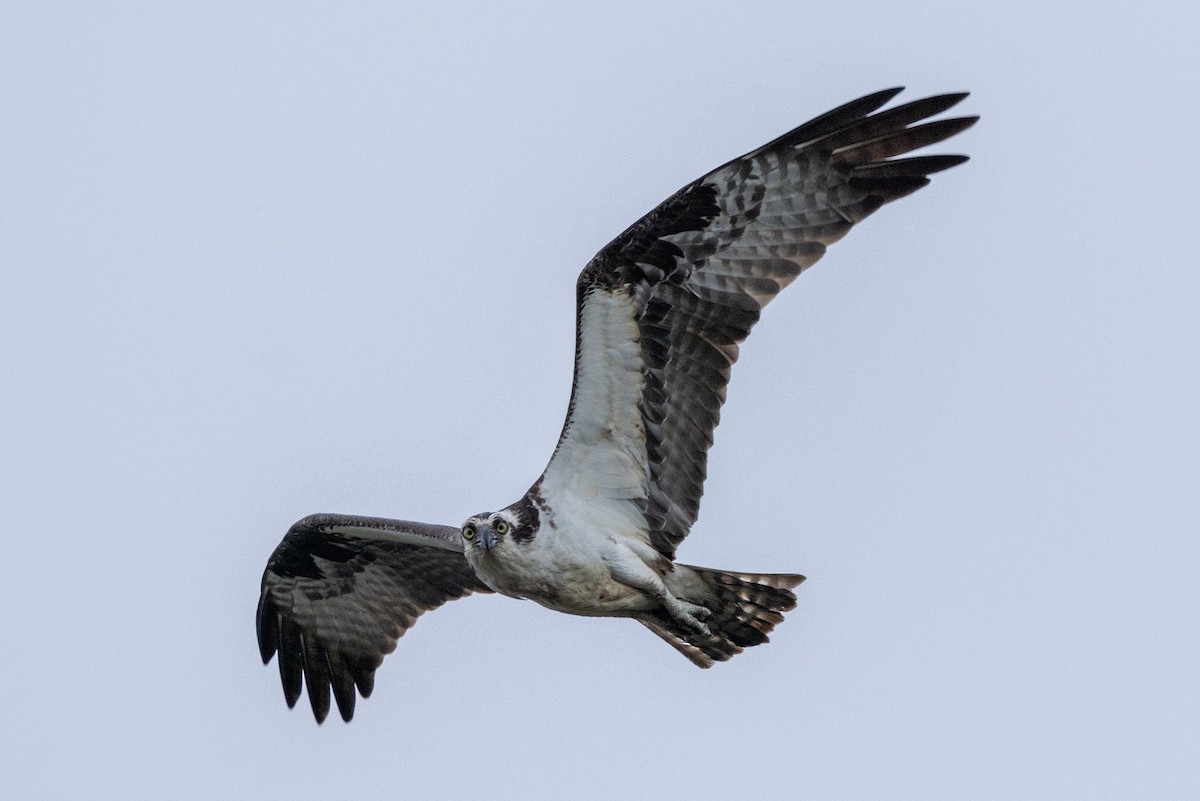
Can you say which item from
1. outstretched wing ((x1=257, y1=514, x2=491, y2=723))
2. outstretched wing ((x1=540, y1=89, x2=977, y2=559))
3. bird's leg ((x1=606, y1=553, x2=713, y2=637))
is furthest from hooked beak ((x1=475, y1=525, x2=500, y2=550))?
outstretched wing ((x1=257, y1=514, x2=491, y2=723))

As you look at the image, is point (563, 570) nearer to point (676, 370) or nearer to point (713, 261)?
point (676, 370)

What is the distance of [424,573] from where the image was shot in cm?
1329

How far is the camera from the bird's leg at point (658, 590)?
35.8ft

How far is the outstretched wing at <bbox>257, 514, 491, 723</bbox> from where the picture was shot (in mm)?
13203

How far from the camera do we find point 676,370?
1075 centimetres

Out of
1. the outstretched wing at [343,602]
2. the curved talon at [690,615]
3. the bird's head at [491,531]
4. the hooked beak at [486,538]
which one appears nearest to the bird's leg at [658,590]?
the curved talon at [690,615]

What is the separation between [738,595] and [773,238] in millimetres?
2517

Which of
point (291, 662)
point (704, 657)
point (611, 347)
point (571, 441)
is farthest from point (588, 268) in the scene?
point (291, 662)

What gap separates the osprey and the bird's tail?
1 cm

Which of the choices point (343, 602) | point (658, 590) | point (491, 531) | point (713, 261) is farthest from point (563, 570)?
point (343, 602)

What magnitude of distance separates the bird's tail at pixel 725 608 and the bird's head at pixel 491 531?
127 cm

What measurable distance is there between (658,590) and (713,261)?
2169mm

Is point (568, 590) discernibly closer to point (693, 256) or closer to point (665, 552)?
point (665, 552)

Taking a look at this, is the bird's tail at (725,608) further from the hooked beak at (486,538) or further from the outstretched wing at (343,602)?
the outstretched wing at (343,602)
